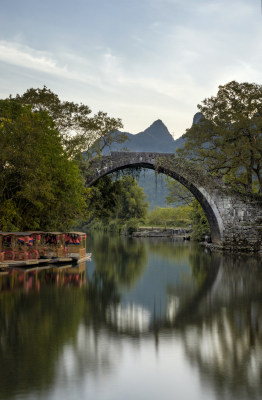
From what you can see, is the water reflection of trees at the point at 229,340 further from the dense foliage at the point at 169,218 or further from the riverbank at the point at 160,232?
the dense foliage at the point at 169,218

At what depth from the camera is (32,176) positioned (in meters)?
23.5

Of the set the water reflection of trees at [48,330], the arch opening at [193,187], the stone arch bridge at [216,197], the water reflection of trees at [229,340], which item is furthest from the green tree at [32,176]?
the water reflection of trees at [229,340]

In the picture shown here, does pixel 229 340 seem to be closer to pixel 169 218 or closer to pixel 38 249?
pixel 38 249

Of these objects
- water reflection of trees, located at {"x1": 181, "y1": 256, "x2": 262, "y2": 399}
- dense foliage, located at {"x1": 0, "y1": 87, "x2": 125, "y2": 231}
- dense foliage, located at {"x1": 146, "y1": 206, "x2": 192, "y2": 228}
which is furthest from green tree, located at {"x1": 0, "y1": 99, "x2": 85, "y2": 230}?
dense foliage, located at {"x1": 146, "y1": 206, "x2": 192, "y2": 228}

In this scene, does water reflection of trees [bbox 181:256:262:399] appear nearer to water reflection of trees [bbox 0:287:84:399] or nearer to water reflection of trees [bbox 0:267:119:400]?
water reflection of trees [bbox 0:267:119:400]

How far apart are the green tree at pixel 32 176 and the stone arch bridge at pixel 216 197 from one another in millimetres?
5028

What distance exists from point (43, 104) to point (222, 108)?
1282 centimetres

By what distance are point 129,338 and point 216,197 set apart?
23.9 meters

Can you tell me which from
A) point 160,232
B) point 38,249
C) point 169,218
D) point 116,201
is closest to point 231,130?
point 116,201

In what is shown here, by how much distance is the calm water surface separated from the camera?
281 inches

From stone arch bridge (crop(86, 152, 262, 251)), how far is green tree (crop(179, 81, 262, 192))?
1.00 meters

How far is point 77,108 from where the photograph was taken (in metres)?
35.0

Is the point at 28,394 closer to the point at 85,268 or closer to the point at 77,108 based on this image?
the point at 85,268

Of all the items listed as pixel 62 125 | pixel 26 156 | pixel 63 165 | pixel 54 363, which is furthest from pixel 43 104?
pixel 54 363
